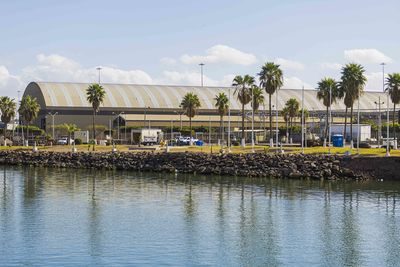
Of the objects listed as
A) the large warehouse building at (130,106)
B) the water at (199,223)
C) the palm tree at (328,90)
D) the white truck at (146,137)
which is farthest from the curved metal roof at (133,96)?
the water at (199,223)

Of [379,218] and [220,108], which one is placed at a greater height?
[220,108]

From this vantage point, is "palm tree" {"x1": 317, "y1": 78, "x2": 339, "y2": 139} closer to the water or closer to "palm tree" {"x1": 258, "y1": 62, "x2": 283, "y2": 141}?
"palm tree" {"x1": 258, "y1": 62, "x2": 283, "y2": 141}

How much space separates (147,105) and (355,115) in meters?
50.3

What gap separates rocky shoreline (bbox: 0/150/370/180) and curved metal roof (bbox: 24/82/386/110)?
55.7 meters

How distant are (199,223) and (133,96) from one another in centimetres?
12577

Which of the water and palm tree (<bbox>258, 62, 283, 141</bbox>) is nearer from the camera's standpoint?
the water

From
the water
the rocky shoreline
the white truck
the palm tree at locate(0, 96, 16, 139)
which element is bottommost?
the water

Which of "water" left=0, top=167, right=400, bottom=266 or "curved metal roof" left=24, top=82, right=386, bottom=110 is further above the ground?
→ "curved metal roof" left=24, top=82, right=386, bottom=110

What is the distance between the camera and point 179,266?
3719 centimetres

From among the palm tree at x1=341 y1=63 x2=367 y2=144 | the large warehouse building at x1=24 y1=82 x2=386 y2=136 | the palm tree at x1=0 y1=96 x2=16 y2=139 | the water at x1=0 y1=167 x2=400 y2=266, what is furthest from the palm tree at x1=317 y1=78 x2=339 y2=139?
the palm tree at x1=0 y1=96 x2=16 y2=139

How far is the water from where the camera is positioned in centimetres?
3984

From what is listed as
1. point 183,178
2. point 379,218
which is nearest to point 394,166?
point 183,178

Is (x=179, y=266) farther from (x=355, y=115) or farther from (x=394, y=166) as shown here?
(x=355, y=115)

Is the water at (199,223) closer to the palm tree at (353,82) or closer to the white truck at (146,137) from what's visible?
the palm tree at (353,82)
